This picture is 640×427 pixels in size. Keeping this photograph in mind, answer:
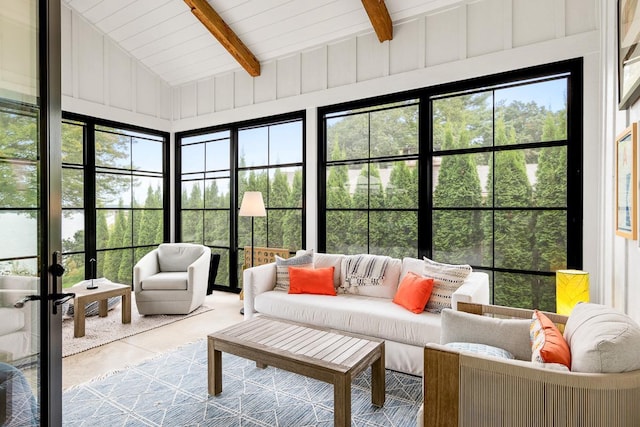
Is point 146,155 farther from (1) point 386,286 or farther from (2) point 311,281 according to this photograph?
(1) point 386,286

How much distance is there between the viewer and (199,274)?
432cm

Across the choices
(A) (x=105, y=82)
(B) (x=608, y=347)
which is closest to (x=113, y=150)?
(A) (x=105, y=82)

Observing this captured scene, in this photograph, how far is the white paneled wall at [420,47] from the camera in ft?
10.2

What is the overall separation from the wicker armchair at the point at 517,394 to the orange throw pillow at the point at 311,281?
6.33 ft

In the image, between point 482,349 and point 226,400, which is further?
point 226,400

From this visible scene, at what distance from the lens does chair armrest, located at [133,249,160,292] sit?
13.5 ft

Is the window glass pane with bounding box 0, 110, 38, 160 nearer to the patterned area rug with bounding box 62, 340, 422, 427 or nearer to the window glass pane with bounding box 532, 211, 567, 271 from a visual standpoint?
the patterned area rug with bounding box 62, 340, 422, 427

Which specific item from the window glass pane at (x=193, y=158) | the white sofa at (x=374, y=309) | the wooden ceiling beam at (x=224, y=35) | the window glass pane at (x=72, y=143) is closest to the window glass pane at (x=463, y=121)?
the white sofa at (x=374, y=309)

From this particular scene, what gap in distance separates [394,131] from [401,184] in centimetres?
59

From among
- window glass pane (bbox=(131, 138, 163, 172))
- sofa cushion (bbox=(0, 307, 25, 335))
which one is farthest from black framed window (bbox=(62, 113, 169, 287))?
sofa cushion (bbox=(0, 307, 25, 335))

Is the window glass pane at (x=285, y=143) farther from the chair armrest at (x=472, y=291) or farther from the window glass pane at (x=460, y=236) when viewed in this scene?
the chair armrest at (x=472, y=291)

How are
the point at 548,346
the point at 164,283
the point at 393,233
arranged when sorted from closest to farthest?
the point at 548,346
the point at 393,233
the point at 164,283

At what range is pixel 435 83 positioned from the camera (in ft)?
12.0

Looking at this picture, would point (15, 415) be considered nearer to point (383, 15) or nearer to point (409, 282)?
point (409, 282)
